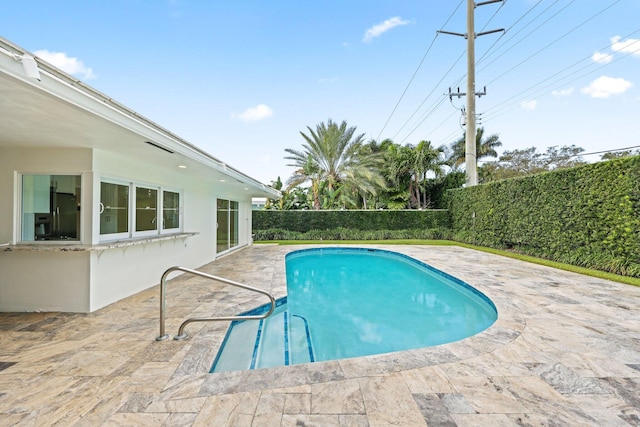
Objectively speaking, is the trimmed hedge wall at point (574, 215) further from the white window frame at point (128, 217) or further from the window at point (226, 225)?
the white window frame at point (128, 217)

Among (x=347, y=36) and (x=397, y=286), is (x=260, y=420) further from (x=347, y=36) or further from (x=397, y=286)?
(x=347, y=36)

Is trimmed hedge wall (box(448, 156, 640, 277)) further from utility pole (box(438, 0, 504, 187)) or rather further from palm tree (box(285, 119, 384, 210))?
palm tree (box(285, 119, 384, 210))

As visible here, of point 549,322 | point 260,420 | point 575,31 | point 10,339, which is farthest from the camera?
point 575,31

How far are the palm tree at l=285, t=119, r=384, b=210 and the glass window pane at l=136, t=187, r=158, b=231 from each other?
13.9 m

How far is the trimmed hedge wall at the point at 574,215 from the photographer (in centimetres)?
784

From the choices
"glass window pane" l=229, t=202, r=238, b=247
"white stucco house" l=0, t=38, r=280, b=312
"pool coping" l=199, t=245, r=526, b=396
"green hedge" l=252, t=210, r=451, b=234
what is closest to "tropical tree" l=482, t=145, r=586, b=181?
"green hedge" l=252, t=210, r=451, b=234

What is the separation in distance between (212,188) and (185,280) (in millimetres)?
3839

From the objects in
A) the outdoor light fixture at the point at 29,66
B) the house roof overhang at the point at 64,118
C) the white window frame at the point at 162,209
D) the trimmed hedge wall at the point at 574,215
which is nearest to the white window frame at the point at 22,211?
the house roof overhang at the point at 64,118

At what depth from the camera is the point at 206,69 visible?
1641cm

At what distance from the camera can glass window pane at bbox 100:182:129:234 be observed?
17.9ft

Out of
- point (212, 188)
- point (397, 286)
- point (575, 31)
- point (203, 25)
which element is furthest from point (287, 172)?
point (575, 31)

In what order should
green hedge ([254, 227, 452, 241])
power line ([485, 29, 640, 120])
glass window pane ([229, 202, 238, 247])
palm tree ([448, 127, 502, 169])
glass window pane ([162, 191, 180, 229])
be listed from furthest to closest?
palm tree ([448, 127, 502, 169]) → green hedge ([254, 227, 452, 241]) → power line ([485, 29, 640, 120]) → glass window pane ([229, 202, 238, 247]) → glass window pane ([162, 191, 180, 229])

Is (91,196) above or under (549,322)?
above

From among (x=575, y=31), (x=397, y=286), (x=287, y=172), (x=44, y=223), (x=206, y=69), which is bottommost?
(x=397, y=286)
